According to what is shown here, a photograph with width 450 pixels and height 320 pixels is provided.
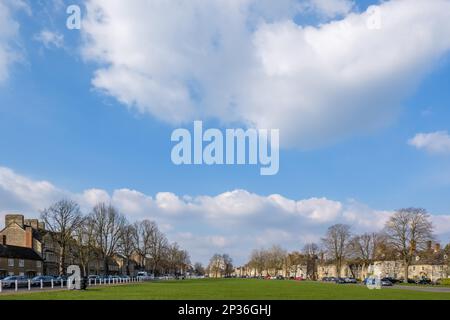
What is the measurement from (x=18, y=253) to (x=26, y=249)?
6246mm

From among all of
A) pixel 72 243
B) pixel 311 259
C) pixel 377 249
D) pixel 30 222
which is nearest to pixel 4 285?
pixel 72 243

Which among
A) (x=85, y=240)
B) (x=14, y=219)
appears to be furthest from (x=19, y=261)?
(x=14, y=219)

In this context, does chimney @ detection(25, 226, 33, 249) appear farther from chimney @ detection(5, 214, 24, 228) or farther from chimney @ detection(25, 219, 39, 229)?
chimney @ detection(25, 219, 39, 229)

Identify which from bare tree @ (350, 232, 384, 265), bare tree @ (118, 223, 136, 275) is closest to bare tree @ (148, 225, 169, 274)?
bare tree @ (118, 223, 136, 275)

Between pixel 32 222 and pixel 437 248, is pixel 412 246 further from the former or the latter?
pixel 32 222

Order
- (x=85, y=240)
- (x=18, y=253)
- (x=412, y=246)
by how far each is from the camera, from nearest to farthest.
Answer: (x=412, y=246)
(x=85, y=240)
(x=18, y=253)

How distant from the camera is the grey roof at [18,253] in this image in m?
101

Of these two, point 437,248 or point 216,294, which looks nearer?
point 216,294

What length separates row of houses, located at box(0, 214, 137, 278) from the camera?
101875mm

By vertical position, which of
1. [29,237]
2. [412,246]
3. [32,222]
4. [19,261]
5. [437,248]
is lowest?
[437,248]

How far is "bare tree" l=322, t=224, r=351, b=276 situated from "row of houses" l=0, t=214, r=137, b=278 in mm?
71059

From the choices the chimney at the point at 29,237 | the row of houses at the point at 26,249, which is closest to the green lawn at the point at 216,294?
the row of houses at the point at 26,249

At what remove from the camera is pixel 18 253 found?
106m
